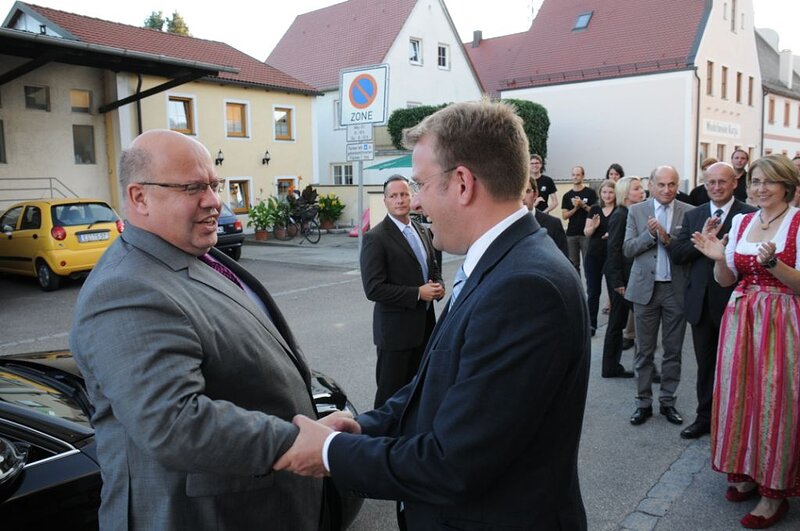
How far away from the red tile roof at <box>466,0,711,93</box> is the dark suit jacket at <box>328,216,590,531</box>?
32.4m

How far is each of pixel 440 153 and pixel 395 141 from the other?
28.3 meters

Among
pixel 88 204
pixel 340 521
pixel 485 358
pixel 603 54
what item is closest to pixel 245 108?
pixel 88 204

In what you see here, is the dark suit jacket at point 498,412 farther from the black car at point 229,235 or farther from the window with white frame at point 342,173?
the window with white frame at point 342,173

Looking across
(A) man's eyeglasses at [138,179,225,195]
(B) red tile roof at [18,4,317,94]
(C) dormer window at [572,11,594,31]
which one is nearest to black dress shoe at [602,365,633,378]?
(A) man's eyeglasses at [138,179,225,195]

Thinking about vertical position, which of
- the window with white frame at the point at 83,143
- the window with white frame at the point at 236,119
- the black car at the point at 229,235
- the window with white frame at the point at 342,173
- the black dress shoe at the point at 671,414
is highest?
the window with white frame at the point at 236,119

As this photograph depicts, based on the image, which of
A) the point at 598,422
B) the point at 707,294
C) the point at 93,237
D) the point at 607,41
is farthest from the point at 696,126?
the point at 598,422

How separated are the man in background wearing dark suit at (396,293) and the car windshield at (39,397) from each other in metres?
2.04

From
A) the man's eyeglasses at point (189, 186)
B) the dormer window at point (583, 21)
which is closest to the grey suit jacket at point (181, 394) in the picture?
the man's eyeglasses at point (189, 186)

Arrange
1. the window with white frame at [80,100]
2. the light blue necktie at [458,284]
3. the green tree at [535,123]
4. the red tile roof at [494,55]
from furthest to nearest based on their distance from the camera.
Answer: the red tile roof at [494,55], the green tree at [535,123], the window with white frame at [80,100], the light blue necktie at [458,284]

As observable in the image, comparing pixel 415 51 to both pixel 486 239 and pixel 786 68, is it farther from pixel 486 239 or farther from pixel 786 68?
pixel 486 239

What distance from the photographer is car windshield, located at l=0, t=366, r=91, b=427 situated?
9.20 feet

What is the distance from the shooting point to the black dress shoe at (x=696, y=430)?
4872mm

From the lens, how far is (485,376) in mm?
1529

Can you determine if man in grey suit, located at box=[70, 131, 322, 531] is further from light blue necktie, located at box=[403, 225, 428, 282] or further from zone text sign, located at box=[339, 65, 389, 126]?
zone text sign, located at box=[339, 65, 389, 126]
